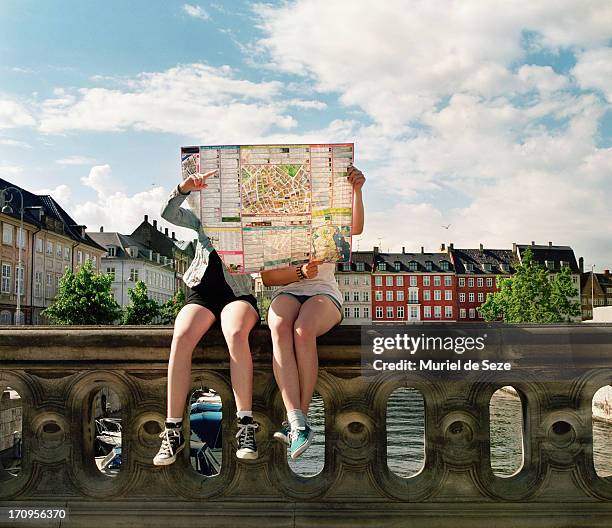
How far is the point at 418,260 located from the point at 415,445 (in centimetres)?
9290

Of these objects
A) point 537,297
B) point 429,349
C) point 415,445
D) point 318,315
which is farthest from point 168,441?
point 537,297

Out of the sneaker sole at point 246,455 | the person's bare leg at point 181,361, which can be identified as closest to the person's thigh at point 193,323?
the person's bare leg at point 181,361

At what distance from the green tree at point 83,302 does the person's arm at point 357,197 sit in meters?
52.1

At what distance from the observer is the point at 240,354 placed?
407cm

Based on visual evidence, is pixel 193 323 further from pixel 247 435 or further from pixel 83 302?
pixel 83 302

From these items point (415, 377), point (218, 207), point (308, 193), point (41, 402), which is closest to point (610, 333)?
point (415, 377)

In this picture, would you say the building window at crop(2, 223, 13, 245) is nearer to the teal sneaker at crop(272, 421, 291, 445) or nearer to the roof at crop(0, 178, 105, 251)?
the roof at crop(0, 178, 105, 251)

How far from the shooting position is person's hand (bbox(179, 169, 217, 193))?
4.26m

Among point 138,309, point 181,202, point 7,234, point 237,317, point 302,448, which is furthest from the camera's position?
point 138,309

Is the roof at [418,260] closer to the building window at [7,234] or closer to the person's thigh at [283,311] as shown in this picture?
the building window at [7,234]

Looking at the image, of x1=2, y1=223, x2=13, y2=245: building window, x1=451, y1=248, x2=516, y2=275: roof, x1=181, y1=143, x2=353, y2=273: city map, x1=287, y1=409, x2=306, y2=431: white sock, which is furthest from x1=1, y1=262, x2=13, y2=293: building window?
x1=451, y1=248, x2=516, y2=275: roof

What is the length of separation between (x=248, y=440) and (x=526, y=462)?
1542 millimetres

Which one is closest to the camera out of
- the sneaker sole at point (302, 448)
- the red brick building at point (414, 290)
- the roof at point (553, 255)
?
the sneaker sole at point (302, 448)

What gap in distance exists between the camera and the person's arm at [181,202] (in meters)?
4.28
